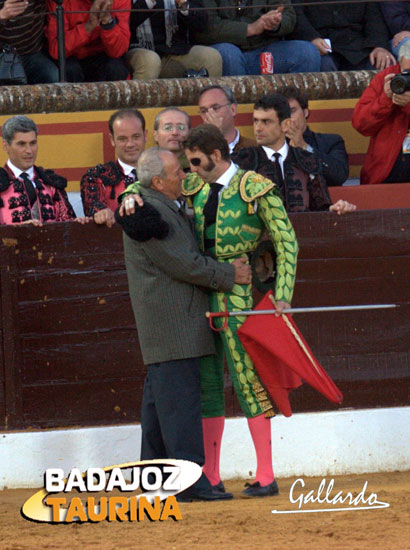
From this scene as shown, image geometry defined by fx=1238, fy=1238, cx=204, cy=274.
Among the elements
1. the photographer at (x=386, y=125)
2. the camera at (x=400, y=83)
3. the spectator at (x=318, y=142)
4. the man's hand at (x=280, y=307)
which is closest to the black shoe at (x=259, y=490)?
the man's hand at (x=280, y=307)

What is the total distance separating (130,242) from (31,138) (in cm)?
106

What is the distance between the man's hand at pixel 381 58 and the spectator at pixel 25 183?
2.38 meters

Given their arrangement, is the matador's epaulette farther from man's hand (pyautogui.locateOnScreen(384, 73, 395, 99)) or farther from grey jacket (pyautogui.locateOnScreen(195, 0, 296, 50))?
grey jacket (pyautogui.locateOnScreen(195, 0, 296, 50))

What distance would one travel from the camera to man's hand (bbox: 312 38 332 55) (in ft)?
23.9

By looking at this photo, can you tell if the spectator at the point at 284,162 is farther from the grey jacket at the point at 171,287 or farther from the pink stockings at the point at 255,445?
the pink stockings at the point at 255,445

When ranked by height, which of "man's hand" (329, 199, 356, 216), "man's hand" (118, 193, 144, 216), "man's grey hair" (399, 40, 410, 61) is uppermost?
"man's grey hair" (399, 40, 410, 61)

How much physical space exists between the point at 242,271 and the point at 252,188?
340 millimetres

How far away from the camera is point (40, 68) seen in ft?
22.3

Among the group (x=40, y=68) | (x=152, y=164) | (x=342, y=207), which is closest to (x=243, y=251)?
(x=152, y=164)

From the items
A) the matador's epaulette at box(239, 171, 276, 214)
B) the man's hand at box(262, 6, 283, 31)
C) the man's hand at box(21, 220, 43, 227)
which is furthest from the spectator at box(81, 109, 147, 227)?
the man's hand at box(262, 6, 283, 31)

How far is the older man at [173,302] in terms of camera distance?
4.89 m

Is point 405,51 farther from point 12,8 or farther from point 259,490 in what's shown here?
point 259,490

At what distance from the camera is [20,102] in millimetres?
6555

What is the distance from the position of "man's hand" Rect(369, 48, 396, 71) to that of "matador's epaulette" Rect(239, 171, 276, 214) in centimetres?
256
